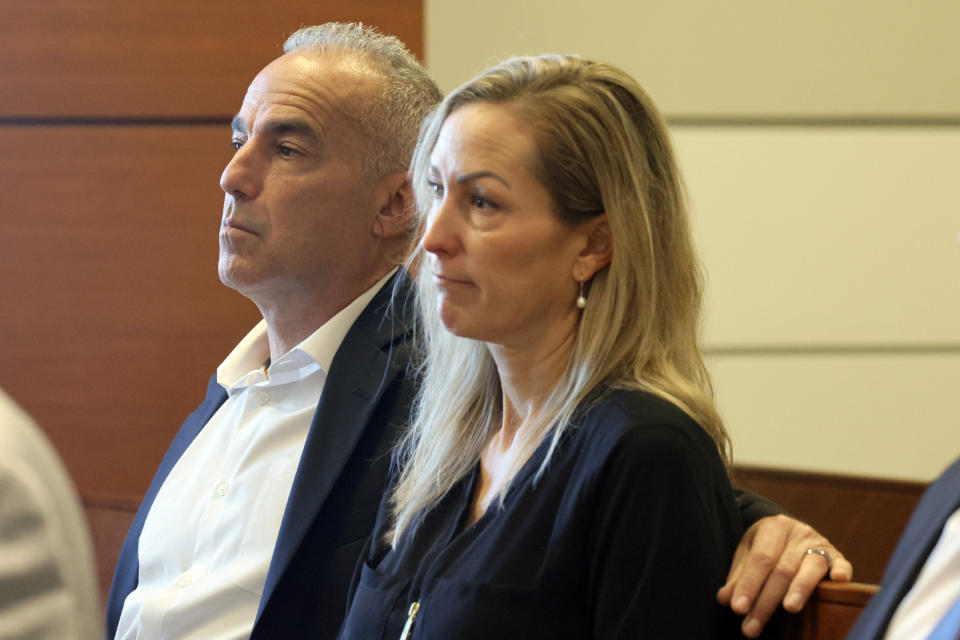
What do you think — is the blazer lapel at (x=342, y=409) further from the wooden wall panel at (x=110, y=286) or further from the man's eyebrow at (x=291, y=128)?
the wooden wall panel at (x=110, y=286)

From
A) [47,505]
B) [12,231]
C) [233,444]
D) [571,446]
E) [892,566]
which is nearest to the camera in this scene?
[47,505]

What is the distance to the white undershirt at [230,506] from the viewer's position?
5.41ft

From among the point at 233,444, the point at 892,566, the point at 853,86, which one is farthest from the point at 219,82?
the point at 892,566

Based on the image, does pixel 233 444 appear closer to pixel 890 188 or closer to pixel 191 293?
pixel 191 293

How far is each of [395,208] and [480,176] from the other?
0.57 m

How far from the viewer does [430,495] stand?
4.77ft

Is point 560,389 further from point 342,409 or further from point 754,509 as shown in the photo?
point 342,409

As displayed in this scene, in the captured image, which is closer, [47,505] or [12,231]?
[47,505]

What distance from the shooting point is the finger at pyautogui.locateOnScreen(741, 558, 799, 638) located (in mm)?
1139

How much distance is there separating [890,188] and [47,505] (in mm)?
2697

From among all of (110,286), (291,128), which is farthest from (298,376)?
(110,286)

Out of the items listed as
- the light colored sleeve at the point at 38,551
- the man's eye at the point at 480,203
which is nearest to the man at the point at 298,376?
Result: the man's eye at the point at 480,203

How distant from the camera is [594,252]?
4.53 feet

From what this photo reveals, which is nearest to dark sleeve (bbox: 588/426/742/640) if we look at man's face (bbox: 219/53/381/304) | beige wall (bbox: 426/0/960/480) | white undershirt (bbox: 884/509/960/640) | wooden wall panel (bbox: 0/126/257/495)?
white undershirt (bbox: 884/509/960/640)
